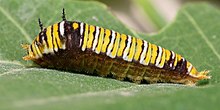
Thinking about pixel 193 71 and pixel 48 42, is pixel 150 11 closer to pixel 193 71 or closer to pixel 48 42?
pixel 193 71

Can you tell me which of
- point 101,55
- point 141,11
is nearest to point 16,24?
point 101,55

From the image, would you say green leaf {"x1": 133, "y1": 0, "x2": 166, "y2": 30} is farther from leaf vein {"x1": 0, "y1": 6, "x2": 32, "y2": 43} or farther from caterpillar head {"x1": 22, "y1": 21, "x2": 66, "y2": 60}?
caterpillar head {"x1": 22, "y1": 21, "x2": 66, "y2": 60}

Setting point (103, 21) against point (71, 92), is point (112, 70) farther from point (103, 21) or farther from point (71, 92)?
point (71, 92)

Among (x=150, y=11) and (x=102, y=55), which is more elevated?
(x=150, y=11)

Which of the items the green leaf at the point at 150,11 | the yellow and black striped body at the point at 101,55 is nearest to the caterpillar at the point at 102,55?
the yellow and black striped body at the point at 101,55

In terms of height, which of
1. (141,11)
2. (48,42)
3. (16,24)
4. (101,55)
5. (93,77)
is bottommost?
(93,77)

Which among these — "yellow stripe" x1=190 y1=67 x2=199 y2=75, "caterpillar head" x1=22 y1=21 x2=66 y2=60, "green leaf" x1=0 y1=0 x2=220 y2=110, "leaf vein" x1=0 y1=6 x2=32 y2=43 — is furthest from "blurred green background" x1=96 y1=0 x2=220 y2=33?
"caterpillar head" x1=22 y1=21 x2=66 y2=60

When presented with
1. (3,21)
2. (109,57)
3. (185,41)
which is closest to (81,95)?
(109,57)

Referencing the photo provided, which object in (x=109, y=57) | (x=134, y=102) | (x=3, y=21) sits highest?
(x=3, y=21)
